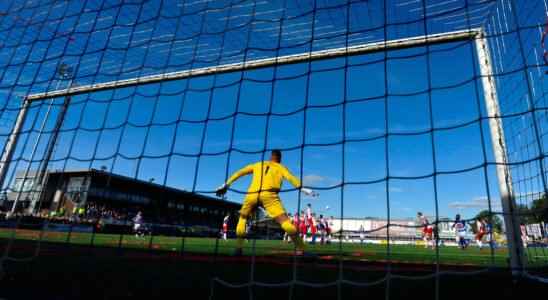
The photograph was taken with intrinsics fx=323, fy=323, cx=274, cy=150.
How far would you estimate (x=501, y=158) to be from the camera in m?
3.64

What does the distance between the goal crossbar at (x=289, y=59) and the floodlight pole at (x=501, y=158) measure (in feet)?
1.43

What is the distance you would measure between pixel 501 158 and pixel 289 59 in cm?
329

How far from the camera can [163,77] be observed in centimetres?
561

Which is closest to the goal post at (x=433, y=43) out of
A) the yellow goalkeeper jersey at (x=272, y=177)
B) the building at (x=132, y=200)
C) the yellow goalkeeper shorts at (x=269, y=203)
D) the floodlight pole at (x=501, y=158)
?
the floodlight pole at (x=501, y=158)

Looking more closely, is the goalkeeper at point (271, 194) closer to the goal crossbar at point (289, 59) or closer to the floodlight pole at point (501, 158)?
the goal crossbar at point (289, 59)

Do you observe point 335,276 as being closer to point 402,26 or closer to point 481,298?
point 481,298

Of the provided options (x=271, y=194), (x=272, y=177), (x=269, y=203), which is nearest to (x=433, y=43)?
(x=272, y=177)

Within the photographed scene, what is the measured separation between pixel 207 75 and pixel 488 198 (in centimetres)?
489

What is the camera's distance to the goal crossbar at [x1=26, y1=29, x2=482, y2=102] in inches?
171

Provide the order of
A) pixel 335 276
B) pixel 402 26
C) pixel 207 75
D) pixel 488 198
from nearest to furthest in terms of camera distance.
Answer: pixel 488 198 → pixel 335 276 → pixel 402 26 → pixel 207 75

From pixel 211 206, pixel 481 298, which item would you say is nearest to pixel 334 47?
pixel 481 298

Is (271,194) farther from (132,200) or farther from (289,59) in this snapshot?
(132,200)

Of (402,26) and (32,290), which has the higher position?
(402,26)

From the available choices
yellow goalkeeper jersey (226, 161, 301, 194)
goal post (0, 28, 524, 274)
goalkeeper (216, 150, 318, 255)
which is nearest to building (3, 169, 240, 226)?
goal post (0, 28, 524, 274)
